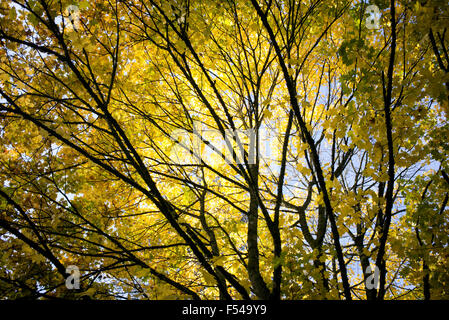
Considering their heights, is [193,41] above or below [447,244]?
above

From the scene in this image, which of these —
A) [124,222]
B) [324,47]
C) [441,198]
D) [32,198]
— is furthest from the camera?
[124,222]

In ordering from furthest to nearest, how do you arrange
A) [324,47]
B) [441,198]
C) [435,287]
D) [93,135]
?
1. [93,135]
2. [324,47]
3. [441,198]
4. [435,287]

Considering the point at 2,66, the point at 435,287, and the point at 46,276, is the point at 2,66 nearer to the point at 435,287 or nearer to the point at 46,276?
the point at 46,276

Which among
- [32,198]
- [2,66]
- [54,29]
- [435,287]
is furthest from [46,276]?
[435,287]

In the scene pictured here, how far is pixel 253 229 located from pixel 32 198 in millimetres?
4706

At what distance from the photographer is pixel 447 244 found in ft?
9.21

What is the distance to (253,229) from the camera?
11.6 feet

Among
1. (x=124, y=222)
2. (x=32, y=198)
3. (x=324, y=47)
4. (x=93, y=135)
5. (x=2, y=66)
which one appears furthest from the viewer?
(x=124, y=222)

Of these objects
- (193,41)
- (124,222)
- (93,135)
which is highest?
(193,41)

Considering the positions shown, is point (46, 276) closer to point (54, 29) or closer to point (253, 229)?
point (253, 229)

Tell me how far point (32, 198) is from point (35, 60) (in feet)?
10.2

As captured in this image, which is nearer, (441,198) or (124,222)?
(441,198)
